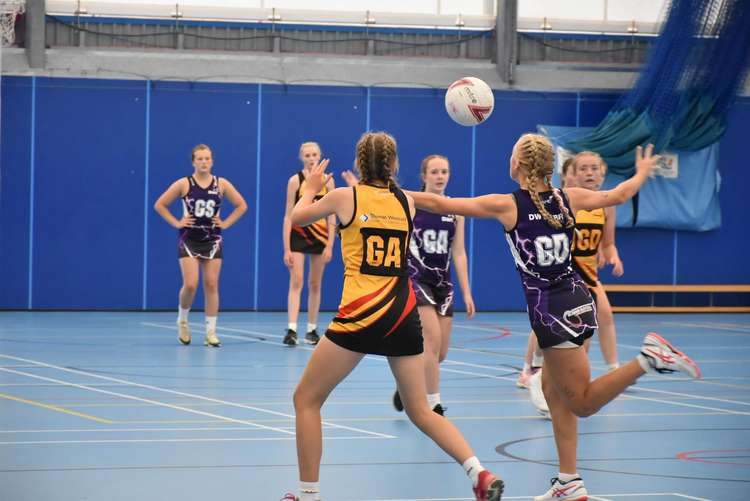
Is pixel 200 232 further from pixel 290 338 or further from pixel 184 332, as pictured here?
pixel 290 338

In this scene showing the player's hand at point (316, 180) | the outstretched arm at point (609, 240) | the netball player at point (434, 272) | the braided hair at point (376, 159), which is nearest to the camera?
the braided hair at point (376, 159)

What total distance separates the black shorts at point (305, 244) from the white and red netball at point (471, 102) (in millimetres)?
5533

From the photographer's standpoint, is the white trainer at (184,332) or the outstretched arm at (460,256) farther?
the white trainer at (184,332)

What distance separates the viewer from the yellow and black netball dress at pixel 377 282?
18.2 feet

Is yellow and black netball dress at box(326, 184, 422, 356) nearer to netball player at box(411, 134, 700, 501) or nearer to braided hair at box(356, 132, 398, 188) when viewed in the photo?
braided hair at box(356, 132, 398, 188)

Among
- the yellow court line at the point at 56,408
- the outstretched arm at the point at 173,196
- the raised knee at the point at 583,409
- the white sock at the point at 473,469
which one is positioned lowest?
the yellow court line at the point at 56,408

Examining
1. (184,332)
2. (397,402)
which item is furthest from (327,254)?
(397,402)

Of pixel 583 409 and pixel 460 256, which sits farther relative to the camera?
pixel 460 256

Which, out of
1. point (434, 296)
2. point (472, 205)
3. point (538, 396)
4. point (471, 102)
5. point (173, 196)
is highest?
point (471, 102)

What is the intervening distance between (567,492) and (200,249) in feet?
25.9

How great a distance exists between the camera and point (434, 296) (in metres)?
8.34

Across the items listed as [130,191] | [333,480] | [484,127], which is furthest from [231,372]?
[484,127]

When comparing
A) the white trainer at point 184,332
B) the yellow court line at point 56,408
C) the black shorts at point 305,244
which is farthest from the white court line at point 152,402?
the black shorts at point 305,244

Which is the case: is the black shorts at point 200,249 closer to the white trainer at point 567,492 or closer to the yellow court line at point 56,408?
the yellow court line at point 56,408
